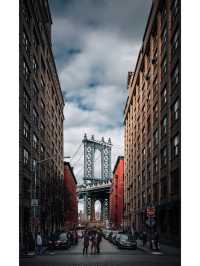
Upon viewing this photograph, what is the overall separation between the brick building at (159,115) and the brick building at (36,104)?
1198 mm

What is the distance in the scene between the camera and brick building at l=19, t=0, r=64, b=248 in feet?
21.1

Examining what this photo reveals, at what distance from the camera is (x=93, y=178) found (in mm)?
7809

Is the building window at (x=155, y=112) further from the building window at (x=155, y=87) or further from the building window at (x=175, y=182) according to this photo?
the building window at (x=175, y=182)

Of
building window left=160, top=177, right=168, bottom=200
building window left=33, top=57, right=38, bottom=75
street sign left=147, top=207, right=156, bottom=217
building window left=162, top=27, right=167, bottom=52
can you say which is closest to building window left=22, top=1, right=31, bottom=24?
building window left=33, top=57, right=38, bottom=75

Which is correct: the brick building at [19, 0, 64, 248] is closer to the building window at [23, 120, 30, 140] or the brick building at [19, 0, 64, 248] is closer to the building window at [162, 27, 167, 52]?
the building window at [23, 120, 30, 140]

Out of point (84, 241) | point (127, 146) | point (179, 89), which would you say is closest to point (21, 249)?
point (127, 146)

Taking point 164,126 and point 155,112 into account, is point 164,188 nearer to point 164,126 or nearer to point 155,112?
point 164,126

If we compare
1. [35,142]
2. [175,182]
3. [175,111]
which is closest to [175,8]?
[175,111]

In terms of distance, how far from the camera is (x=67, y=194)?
31.3 ft

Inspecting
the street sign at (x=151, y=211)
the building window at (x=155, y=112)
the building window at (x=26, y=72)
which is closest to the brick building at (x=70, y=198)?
the street sign at (x=151, y=211)

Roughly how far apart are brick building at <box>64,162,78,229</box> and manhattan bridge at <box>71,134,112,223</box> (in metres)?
0.20

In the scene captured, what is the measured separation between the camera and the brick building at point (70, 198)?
28.0 feet

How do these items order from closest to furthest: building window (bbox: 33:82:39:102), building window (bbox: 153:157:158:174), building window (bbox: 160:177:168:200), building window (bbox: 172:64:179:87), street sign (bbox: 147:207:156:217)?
building window (bbox: 172:64:179:87), building window (bbox: 160:177:168:200), building window (bbox: 33:82:39:102), building window (bbox: 153:157:158:174), street sign (bbox: 147:207:156:217)

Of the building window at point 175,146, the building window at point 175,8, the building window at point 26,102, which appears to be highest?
the building window at point 175,8
